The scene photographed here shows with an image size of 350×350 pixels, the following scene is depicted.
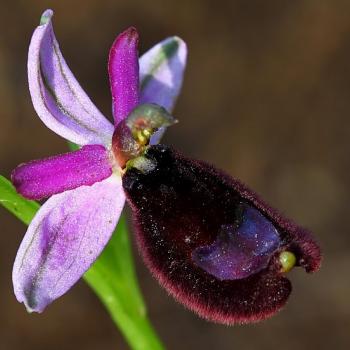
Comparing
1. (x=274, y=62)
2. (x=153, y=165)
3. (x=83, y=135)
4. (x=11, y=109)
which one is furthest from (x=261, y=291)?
(x=274, y=62)

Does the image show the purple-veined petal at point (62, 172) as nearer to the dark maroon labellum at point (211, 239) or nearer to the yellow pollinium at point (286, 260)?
the dark maroon labellum at point (211, 239)

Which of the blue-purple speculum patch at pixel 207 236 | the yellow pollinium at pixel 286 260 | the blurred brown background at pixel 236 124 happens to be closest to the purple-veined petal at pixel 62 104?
the blue-purple speculum patch at pixel 207 236

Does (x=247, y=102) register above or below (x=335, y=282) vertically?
above

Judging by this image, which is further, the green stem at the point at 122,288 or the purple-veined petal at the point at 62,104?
the green stem at the point at 122,288

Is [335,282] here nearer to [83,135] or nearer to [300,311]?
[300,311]

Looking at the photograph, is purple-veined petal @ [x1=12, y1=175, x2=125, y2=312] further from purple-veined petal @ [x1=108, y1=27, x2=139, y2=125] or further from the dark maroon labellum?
purple-veined petal @ [x1=108, y1=27, x2=139, y2=125]

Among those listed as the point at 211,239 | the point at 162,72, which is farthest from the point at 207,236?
the point at 162,72
